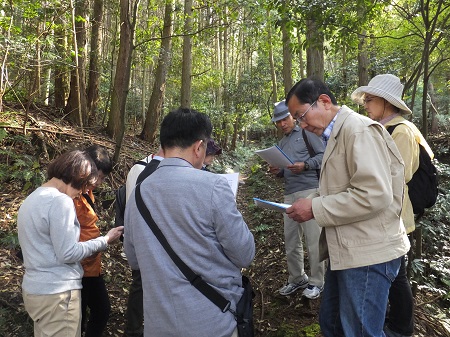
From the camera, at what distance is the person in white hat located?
8.71 feet

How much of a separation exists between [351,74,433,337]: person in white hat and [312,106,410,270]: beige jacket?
2.16 feet

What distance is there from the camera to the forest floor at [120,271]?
354cm

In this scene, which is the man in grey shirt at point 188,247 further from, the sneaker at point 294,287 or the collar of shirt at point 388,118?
the sneaker at point 294,287

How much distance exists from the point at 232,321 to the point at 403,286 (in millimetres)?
1625

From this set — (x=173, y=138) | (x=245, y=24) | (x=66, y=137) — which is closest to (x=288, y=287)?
(x=173, y=138)

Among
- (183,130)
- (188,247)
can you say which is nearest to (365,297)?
(188,247)

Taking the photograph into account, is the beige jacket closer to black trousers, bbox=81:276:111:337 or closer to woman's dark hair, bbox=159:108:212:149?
woman's dark hair, bbox=159:108:212:149

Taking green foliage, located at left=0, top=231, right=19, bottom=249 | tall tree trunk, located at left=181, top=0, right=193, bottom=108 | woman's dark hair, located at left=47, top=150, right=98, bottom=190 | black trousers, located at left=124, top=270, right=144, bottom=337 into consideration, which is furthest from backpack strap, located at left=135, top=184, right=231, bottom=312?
tall tree trunk, located at left=181, top=0, right=193, bottom=108

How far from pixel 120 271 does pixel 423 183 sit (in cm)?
383

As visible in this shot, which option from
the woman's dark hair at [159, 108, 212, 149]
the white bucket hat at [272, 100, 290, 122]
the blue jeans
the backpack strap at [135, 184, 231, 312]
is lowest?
the blue jeans

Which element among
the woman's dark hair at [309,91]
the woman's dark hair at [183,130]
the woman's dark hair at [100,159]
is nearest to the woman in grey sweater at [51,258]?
the woman's dark hair at [100,159]

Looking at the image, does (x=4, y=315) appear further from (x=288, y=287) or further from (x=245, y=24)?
(x=245, y=24)

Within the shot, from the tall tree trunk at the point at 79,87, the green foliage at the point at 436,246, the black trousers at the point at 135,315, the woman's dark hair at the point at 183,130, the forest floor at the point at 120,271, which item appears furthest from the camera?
the tall tree trunk at the point at 79,87

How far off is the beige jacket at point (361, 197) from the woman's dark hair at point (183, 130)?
0.78 metres
